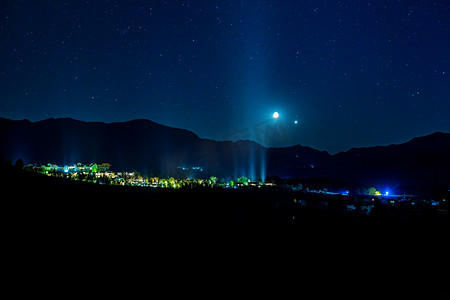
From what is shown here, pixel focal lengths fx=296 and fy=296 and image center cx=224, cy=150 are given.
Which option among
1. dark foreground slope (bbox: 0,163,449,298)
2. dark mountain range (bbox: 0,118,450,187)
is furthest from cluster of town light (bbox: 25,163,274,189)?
dark foreground slope (bbox: 0,163,449,298)

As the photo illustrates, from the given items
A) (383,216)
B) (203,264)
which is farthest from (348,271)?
(383,216)

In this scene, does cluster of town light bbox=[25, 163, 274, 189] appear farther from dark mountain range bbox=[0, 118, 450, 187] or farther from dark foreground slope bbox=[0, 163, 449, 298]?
dark foreground slope bbox=[0, 163, 449, 298]

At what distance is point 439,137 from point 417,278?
229472 mm

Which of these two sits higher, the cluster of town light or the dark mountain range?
the dark mountain range

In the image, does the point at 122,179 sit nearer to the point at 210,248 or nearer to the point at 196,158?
the point at 210,248

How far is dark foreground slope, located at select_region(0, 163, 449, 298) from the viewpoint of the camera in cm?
1053

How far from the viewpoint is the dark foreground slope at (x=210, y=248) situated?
10531 mm

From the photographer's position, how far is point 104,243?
13477 mm

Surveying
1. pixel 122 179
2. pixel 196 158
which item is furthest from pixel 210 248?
pixel 196 158

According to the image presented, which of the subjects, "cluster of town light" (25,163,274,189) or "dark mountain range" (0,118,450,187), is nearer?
"cluster of town light" (25,163,274,189)

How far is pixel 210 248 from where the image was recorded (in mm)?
13914

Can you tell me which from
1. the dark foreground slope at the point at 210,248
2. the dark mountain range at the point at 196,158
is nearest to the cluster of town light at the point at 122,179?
the dark mountain range at the point at 196,158

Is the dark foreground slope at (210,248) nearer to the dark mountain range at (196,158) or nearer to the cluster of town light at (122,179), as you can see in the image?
the cluster of town light at (122,179)

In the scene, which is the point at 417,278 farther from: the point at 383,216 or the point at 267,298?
the point at 383,216
